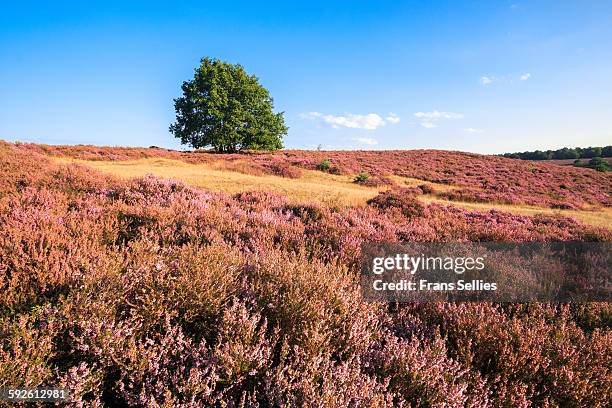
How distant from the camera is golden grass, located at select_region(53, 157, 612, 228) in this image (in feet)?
38.2

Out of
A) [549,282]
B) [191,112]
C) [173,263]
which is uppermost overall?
[191,112]

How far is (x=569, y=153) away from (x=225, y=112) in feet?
203

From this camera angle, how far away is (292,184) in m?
14.5

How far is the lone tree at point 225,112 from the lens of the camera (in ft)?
107

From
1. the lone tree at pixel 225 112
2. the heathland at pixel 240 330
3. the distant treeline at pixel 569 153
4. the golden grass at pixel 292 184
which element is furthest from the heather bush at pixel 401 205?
the distant treeline at pixel 569 153

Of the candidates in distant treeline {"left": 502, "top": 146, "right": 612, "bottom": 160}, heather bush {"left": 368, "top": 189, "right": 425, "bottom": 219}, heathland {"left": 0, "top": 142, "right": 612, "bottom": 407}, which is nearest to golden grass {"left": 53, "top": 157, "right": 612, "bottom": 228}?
heather bush {"left": 368, "top": 189, "right": 425, "bottom": 219}

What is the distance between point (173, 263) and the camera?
3.76m

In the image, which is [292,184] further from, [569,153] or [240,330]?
[569,153]

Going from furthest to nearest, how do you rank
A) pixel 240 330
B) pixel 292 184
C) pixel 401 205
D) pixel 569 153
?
pixel 569 153, pixel 292 184, pixel 401 205, pixel 240 330

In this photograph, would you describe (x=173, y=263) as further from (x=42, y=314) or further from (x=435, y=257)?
(x=435, y=257)

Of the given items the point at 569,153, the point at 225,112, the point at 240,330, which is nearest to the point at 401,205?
the point at 240,330

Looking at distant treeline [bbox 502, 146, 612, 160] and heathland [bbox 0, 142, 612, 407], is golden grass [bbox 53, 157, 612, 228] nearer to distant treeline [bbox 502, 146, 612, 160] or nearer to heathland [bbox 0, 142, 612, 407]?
heathland [bbox 0, 142, 612, 407]

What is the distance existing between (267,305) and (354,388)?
1255 mm

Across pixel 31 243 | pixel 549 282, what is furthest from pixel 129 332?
pixel 549 282
